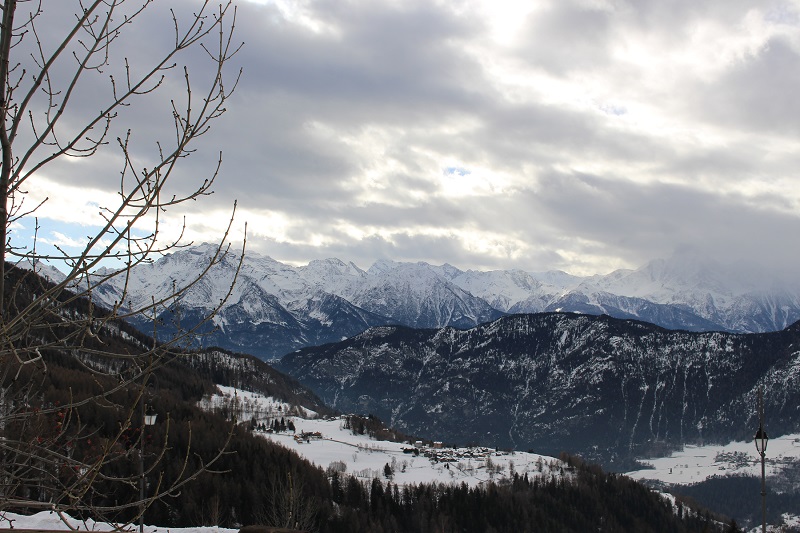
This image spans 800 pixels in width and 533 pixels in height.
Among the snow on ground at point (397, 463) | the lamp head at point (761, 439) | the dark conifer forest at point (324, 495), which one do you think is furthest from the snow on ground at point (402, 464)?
the lamp head at point (761, 439)

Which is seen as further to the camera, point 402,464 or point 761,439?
point 402,464

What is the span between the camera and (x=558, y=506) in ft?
513

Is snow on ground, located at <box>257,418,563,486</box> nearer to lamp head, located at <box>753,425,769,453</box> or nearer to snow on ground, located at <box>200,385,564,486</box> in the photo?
snow on ground, located at <box>200,385,564,486</box>

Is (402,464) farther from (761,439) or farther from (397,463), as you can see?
(761,439)

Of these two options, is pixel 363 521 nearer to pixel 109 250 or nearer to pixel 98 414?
pixel 98 414

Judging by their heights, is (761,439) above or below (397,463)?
above

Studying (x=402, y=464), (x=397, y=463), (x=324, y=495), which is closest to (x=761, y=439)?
(x=324, y=495)

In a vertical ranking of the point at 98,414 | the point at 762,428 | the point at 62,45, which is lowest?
the point at 98,414

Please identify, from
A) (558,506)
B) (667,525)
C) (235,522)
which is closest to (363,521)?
(235,522)

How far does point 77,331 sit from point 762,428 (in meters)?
19.7

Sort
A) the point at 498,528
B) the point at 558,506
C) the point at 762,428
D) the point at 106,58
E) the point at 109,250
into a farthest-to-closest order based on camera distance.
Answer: the point at 558,506 < the point at 498,528 < the point at 762,428 < the point at 106,58 < the point at 109,250

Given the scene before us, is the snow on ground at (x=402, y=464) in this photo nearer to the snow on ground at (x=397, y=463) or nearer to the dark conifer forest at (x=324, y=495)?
the snow on ground at (x=397, y=463)

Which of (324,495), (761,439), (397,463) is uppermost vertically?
(761,439)

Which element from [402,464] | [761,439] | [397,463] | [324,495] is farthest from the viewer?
[397,463]
